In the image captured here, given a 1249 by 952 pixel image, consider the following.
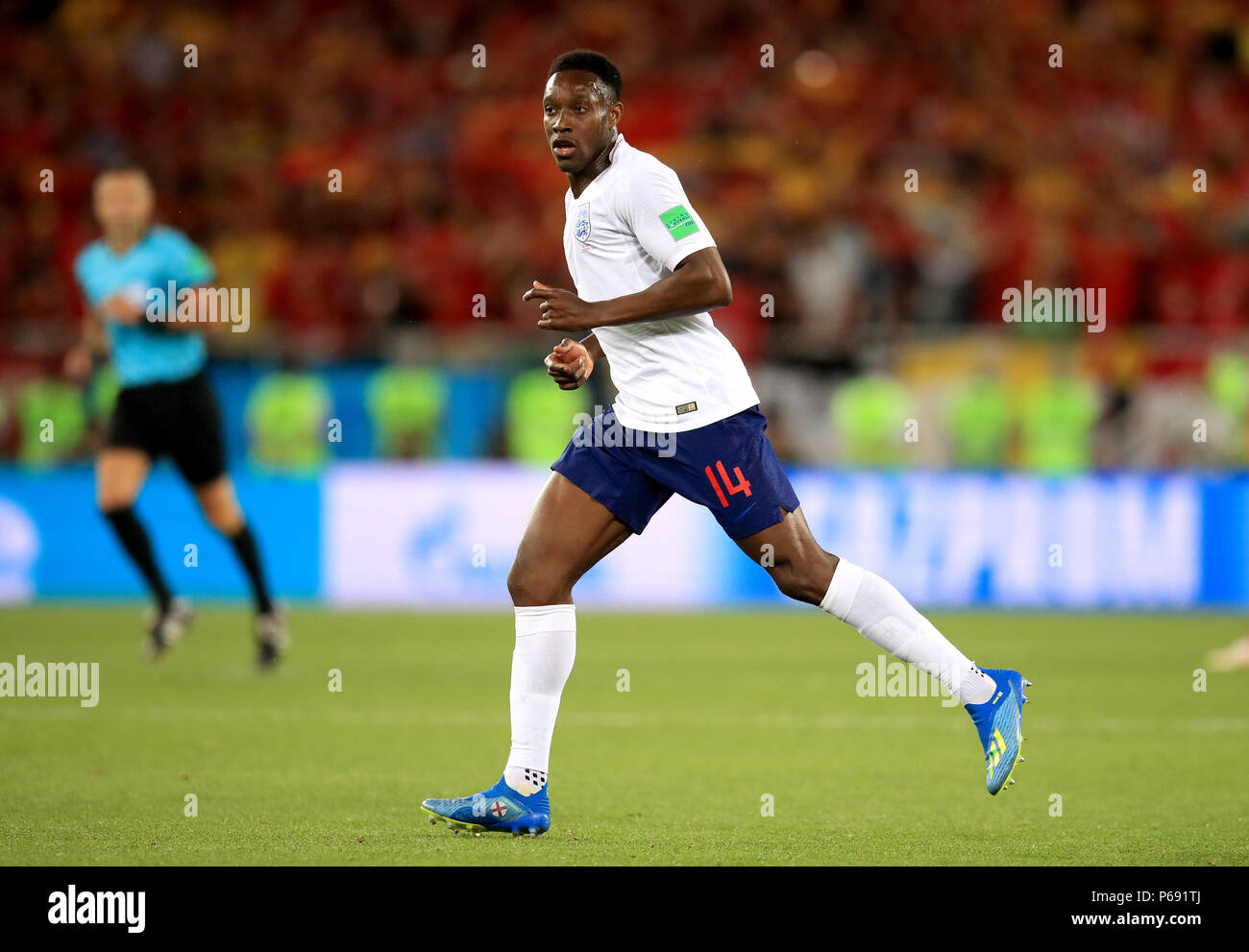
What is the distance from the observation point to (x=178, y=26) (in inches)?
837

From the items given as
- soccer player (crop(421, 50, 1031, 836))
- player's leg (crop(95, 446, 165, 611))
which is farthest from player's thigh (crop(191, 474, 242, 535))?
soccer player (crop(421, 50, 1031, 836))

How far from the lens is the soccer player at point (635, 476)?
205 inches

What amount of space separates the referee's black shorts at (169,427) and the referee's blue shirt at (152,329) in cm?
8

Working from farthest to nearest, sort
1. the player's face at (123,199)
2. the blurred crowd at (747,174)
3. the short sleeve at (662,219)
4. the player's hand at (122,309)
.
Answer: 1. the blurred crowd at (747,174)
2. the player's face at (123,199)
3. the player's hand at (122,309)
4. the short sleeve at (662,219)

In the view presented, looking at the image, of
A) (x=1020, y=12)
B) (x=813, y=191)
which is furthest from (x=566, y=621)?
(x=1020, y=12)

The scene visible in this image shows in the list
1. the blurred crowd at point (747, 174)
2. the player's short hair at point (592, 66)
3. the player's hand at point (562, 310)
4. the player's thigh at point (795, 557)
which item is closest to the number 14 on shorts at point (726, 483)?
the player's thigh at point (795, 557)

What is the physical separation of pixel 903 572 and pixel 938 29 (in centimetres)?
985

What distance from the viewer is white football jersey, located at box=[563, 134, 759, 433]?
515 cm

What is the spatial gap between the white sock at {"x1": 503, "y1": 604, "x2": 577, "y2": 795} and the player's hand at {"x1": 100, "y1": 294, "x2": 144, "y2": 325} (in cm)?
468

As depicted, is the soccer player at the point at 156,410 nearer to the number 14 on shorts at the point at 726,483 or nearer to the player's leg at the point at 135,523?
the player's leg at the point at 135,523

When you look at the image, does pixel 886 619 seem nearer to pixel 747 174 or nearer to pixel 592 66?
pixel 592 66

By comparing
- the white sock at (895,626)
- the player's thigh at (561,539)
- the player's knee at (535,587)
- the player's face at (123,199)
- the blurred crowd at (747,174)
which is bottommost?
the white sock at (895,626)

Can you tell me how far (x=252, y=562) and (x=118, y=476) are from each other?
33.8 inches

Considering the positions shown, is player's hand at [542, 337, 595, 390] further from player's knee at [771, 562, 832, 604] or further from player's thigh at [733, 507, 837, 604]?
player's knee at [771, 562, 832, 604]
